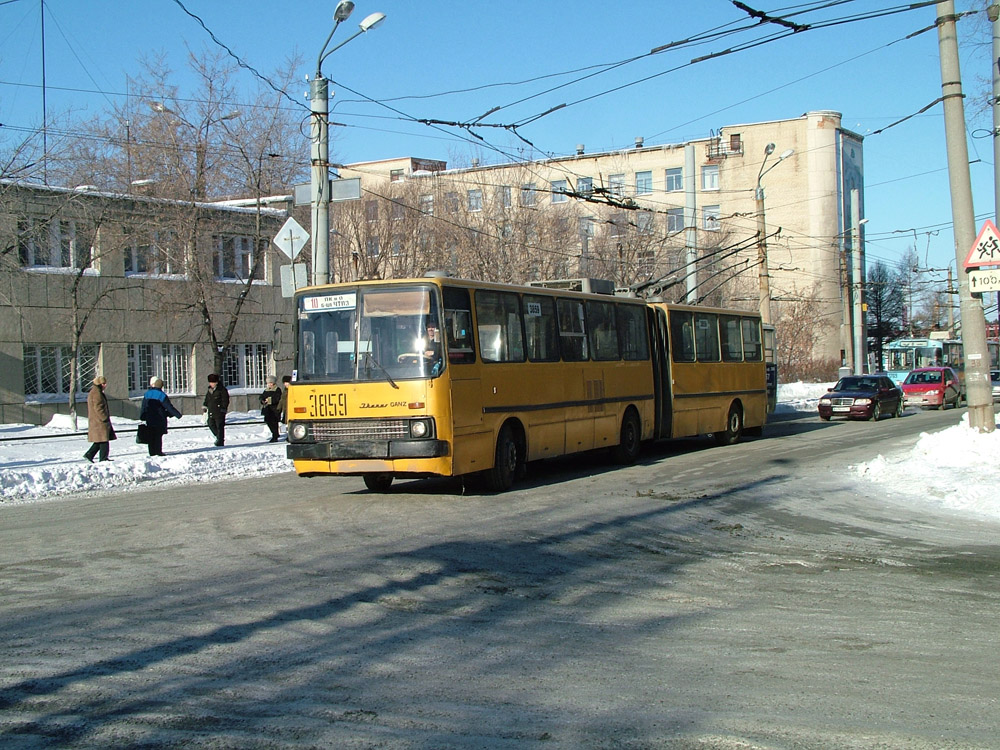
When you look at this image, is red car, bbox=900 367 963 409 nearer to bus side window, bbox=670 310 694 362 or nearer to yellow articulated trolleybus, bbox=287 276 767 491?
bus side window, bbox=670 310 694 362

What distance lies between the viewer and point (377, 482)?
14820 millimetres

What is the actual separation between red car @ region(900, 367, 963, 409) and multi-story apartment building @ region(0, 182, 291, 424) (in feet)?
81.4

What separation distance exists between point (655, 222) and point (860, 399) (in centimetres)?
2342

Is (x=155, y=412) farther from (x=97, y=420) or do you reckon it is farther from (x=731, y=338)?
(x=731, y=338)

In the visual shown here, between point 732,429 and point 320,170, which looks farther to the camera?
point 732,429

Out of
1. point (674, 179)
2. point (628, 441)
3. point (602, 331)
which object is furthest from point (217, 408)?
point (674, 179)

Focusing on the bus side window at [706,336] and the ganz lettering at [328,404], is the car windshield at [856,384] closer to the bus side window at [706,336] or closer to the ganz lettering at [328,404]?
the bus side window at [706,336]

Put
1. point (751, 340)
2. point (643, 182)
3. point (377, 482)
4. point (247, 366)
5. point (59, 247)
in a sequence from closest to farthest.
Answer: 1. point (377, 482)
2. point (751, 340)
3. point (59, 247)
4. point (247, 366)
5. point (643, 182)

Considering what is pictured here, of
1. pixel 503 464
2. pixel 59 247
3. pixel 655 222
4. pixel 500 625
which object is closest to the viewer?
pixel 500 625

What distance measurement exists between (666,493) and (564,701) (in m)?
9.22

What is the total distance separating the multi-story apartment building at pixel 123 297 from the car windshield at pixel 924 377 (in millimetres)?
25154

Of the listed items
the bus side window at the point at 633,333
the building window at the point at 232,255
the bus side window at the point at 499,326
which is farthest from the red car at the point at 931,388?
the bus side window at the point at 499,326

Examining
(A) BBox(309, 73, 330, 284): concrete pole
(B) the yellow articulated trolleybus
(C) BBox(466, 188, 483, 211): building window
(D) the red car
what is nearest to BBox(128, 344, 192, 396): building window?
(A) BBox(309, 73, 330, 284): concrete pole

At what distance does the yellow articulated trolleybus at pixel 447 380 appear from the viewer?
42.7ft
